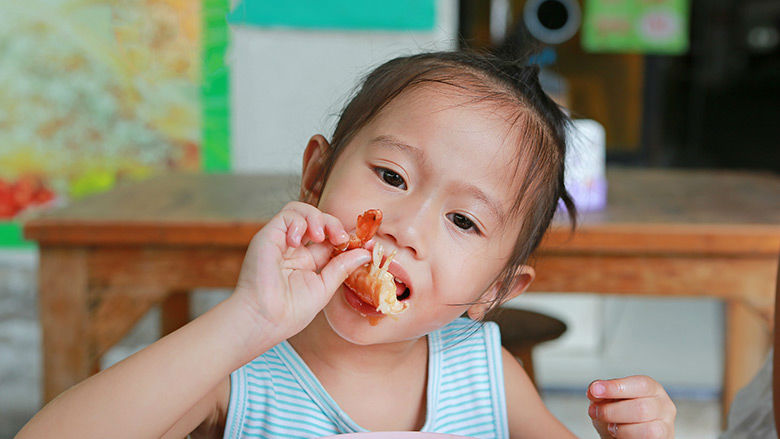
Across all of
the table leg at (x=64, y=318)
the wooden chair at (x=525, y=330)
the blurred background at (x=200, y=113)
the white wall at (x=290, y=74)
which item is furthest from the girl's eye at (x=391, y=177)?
the white wall at (x=290, y=74)

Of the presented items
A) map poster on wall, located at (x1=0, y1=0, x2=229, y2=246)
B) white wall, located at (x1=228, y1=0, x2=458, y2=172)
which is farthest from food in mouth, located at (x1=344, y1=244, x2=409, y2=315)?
map poster on wall, located at (x1=0, y1=0, x2=229, y2=246)

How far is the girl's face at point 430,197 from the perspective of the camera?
92 cm

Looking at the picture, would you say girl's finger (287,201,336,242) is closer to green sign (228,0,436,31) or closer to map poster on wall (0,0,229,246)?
green sign (228,0,436,31)

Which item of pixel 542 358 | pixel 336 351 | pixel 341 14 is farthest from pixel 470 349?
pixel 341 14

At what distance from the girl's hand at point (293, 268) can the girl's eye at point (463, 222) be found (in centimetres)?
13

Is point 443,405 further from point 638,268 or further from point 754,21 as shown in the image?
point 754,21

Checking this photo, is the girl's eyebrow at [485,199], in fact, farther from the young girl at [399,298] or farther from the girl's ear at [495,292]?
the girl's ear at [495,292]

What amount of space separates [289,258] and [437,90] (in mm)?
295

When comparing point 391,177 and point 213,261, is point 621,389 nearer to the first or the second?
point 391,177

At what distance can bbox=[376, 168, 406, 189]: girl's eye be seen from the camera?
956 mm

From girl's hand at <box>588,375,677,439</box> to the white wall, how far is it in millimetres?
2523

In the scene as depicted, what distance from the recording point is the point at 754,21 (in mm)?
4449

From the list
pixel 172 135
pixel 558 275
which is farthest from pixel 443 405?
pixel 172 135

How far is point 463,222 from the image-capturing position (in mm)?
977
